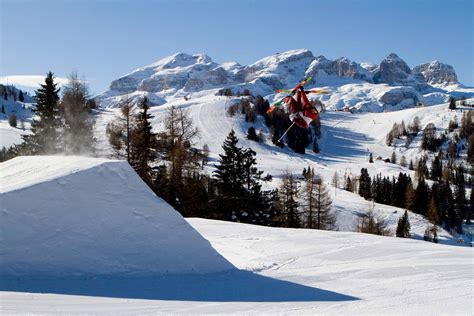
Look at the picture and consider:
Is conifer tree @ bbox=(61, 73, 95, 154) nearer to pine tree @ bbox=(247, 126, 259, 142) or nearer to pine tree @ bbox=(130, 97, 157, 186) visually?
pine tree @ bbox=(130, 97, 157, 186)

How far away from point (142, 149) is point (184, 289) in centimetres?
2210

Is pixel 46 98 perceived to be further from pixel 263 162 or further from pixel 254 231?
pixel 263 162

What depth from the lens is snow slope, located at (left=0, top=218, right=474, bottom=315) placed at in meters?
6.77

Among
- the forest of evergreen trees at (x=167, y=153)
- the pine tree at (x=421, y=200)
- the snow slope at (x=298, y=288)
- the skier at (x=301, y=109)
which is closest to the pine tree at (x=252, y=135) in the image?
the pine tree at (x=421, y=200)

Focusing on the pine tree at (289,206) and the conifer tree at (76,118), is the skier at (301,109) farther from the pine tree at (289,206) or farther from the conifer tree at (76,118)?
the pine tree at (289,206)

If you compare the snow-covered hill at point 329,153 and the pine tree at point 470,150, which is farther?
the pine tree at point 470,150

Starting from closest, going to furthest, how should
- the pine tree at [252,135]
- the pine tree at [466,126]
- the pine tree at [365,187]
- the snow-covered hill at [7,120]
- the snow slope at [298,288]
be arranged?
1. the snow slope at [298,288]
2. the snow-covered hill at [7,120]
3. the pine tree at [365,187]
4. the pine tree at [252,135]
5. the pine tree at [466,126]

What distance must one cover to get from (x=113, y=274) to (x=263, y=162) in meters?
98.1

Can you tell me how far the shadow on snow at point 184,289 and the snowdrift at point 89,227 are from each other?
0.95ft

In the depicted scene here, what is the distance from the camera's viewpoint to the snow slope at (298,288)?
6766 millimetres

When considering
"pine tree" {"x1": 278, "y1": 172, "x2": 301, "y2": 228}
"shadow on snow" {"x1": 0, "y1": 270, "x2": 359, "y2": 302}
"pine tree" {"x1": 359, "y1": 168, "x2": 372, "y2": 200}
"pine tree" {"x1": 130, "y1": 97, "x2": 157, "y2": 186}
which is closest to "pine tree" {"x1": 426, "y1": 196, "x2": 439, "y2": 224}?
"pine tree" {"x1": 359, "y1": 168, "x2": 372, "y2": 200}

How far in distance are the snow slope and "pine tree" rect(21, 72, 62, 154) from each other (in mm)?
22363

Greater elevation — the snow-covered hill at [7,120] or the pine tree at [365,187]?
the snow-covered hill at [7,120]

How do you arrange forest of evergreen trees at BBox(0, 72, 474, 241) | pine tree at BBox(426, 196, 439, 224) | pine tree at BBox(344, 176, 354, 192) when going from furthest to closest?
pine tree at BBox(344, 176, 354, 192)
pine tree at BBox(426, 196, 439, 224)
forest of evergreen trees at BBox(0, 72, 474, 241)
